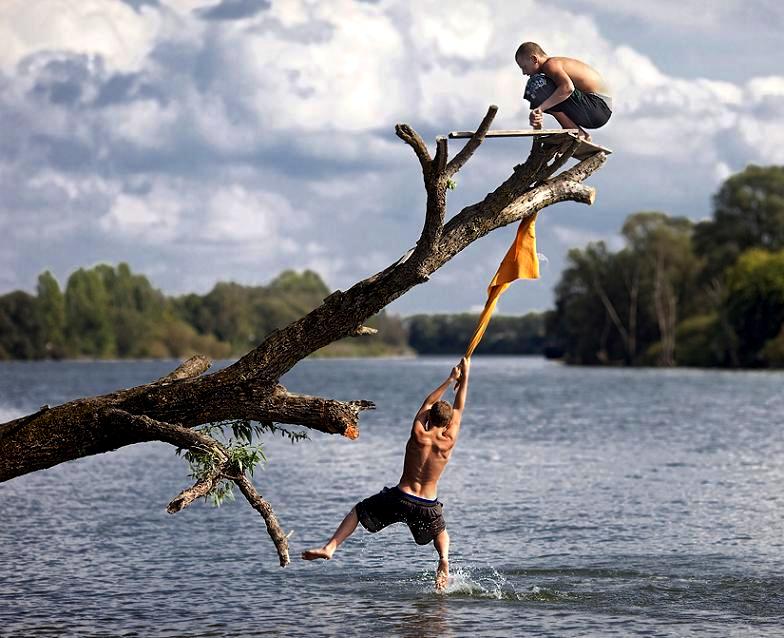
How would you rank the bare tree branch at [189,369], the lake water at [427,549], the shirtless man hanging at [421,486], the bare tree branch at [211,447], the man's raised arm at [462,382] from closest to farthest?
1. the bare tree branch at [211,447]
2. the man's raised arm at [462,382]
3. the bare tree branch at [189,369]
4. the shirtless man hanging at [421,486]
5. the lake water at [427,549]

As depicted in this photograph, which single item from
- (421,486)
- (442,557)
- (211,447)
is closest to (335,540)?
(421,486)

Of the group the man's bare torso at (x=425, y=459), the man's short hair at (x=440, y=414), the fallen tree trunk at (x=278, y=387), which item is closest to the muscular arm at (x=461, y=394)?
the man's short hair at (x=440, y=414)

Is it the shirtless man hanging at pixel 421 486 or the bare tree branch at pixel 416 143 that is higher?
the bare tree branch at pixel 416 143

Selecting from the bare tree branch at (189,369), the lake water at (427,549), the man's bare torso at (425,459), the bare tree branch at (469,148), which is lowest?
the lake water at (427,549)

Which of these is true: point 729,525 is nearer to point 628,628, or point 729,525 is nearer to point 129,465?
point 628,628

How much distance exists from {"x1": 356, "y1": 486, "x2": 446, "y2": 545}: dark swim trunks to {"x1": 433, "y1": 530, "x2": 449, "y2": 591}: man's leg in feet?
1.51

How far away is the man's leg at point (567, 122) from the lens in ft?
44.0

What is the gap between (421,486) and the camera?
14.8 meters

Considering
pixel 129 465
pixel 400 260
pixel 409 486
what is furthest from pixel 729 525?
pixel 129 465

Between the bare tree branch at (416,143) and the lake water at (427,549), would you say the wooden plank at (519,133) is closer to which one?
the bare tree branch at (416,143)

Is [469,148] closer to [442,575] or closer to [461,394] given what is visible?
[461,394]

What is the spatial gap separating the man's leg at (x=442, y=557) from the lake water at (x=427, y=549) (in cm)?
28

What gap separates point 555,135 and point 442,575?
5909 mm

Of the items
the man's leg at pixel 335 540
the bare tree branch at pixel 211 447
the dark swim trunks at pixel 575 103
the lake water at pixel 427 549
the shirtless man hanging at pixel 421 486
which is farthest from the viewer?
the lake water at pixel 427 549
